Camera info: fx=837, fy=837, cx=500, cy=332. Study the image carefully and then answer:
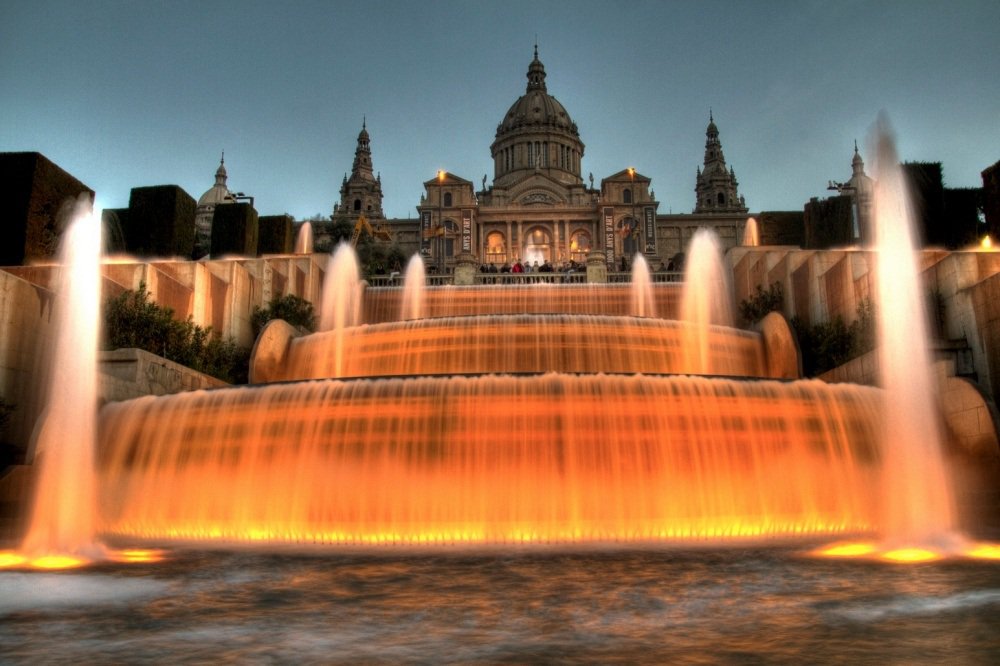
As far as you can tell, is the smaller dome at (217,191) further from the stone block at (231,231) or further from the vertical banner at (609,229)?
the stone block at (231,231)

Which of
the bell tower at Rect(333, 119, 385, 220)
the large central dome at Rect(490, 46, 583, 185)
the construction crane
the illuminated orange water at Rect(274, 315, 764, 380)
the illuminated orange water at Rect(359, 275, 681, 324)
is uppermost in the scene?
the large central dome at Rect(490, 46, 583, 185)

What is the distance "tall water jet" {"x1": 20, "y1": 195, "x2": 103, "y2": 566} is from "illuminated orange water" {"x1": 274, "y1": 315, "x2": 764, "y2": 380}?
195 inches

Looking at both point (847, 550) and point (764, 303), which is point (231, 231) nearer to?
point (764, 303)

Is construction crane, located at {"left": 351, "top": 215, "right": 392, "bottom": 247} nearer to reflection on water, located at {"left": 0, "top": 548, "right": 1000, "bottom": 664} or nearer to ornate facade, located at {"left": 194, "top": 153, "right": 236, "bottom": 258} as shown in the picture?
ornate facade, located at {"left": 194, "top": 153, "right": 236, "bottom": 258}

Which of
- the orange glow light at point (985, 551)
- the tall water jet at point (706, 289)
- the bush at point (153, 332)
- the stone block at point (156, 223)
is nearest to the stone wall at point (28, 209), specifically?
the bush at point (153, 332)

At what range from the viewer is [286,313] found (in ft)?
68.9

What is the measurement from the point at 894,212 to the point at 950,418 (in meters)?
2.93

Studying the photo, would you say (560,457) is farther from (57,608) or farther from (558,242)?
(558,242)

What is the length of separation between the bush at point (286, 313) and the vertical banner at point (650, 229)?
7036 centimetres

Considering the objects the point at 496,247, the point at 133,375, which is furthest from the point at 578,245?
the point at 133,375

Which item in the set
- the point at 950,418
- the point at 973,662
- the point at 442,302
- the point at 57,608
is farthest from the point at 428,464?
the point at 442,302

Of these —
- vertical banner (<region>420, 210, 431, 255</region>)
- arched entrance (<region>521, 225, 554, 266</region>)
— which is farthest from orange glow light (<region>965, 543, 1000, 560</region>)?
vertical banner (<region>420, 210, 431, 255</region>)

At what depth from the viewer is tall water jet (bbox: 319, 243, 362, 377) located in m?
24.1

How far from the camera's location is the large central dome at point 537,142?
4537 inches
